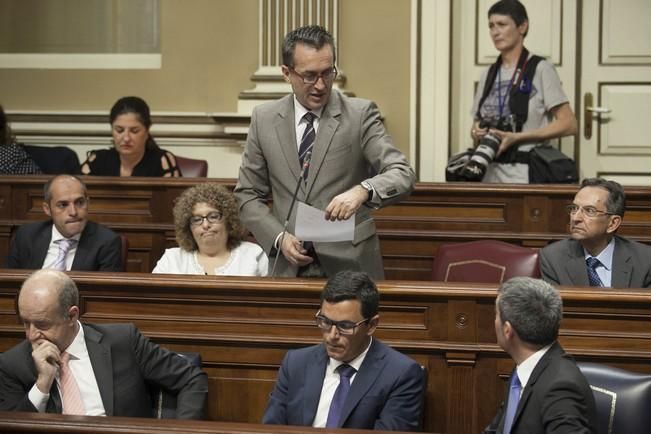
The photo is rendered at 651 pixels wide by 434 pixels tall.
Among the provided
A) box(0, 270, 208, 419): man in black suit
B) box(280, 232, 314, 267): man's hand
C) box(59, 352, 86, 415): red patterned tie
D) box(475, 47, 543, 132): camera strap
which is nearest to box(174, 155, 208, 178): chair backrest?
box(475, 47, 543, 132): camera strap

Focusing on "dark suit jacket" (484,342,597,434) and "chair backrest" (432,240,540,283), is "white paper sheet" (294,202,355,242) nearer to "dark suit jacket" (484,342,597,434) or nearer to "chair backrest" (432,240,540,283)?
"dark suit jacket" (484,342,597,434)

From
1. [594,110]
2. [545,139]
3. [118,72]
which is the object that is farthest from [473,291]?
[118,72]

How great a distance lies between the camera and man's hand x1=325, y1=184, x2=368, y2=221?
10.7 feet

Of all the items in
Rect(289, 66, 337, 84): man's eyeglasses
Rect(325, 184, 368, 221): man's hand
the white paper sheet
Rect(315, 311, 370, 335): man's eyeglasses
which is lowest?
Rect(315, 311, 370, 335): man's eyeglasses

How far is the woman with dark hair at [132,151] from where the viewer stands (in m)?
5.73

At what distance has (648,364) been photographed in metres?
3.42

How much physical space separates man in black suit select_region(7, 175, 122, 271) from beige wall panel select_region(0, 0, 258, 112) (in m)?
2.54

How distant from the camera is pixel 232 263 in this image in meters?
4.48

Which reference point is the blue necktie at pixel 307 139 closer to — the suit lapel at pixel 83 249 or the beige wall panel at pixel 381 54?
the suit lapel at pixel 83 249

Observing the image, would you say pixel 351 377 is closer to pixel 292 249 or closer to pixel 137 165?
pixel 292 249

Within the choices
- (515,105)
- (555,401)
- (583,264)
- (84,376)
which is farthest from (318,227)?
(515,105)

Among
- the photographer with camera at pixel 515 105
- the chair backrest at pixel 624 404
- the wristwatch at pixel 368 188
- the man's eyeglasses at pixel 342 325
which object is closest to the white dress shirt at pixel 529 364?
the chair backrest at pixel 624 404

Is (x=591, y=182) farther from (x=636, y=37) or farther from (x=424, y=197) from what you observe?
(x=636, y=37)

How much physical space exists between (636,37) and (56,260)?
156 inches
